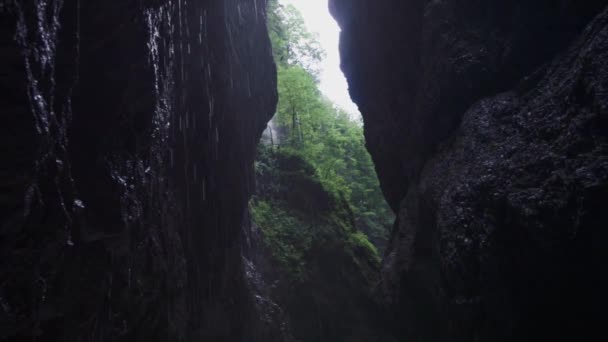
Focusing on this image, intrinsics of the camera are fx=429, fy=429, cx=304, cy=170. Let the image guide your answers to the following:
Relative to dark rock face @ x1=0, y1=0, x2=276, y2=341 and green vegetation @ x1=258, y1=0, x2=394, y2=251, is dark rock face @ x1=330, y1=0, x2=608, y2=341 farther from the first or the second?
green vegetation @ x1=258, y1=0, x2=394, y2=251

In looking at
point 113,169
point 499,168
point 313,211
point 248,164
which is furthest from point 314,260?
point 113,169

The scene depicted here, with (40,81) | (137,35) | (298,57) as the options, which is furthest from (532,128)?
(298,57)

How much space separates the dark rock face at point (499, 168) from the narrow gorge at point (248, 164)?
3cm

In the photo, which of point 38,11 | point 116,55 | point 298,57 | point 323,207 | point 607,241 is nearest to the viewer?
point 38,11

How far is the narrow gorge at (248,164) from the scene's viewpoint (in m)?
3.92

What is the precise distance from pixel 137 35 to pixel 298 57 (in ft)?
59.5

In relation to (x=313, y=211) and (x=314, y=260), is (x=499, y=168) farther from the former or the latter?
(x=313, y=211)

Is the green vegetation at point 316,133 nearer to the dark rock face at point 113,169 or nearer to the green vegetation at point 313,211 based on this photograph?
the green vegetation at point 313,211

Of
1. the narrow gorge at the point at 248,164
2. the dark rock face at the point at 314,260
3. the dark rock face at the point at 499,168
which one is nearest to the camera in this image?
the narrow gorge at the point at 248,164

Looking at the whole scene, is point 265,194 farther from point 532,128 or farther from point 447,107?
point 532,128

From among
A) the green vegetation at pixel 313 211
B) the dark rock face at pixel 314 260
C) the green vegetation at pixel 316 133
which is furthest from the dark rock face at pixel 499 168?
the green vegetation at pixel 316 133

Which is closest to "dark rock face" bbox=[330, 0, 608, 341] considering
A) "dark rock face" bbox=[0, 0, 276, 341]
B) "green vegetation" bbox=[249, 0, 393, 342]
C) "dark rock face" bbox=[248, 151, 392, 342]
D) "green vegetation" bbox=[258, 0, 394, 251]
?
"dark rock face" bbox=[248, 151, 392, 342]

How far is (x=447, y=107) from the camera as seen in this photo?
873 cm

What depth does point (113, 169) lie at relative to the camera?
509 centimetres
